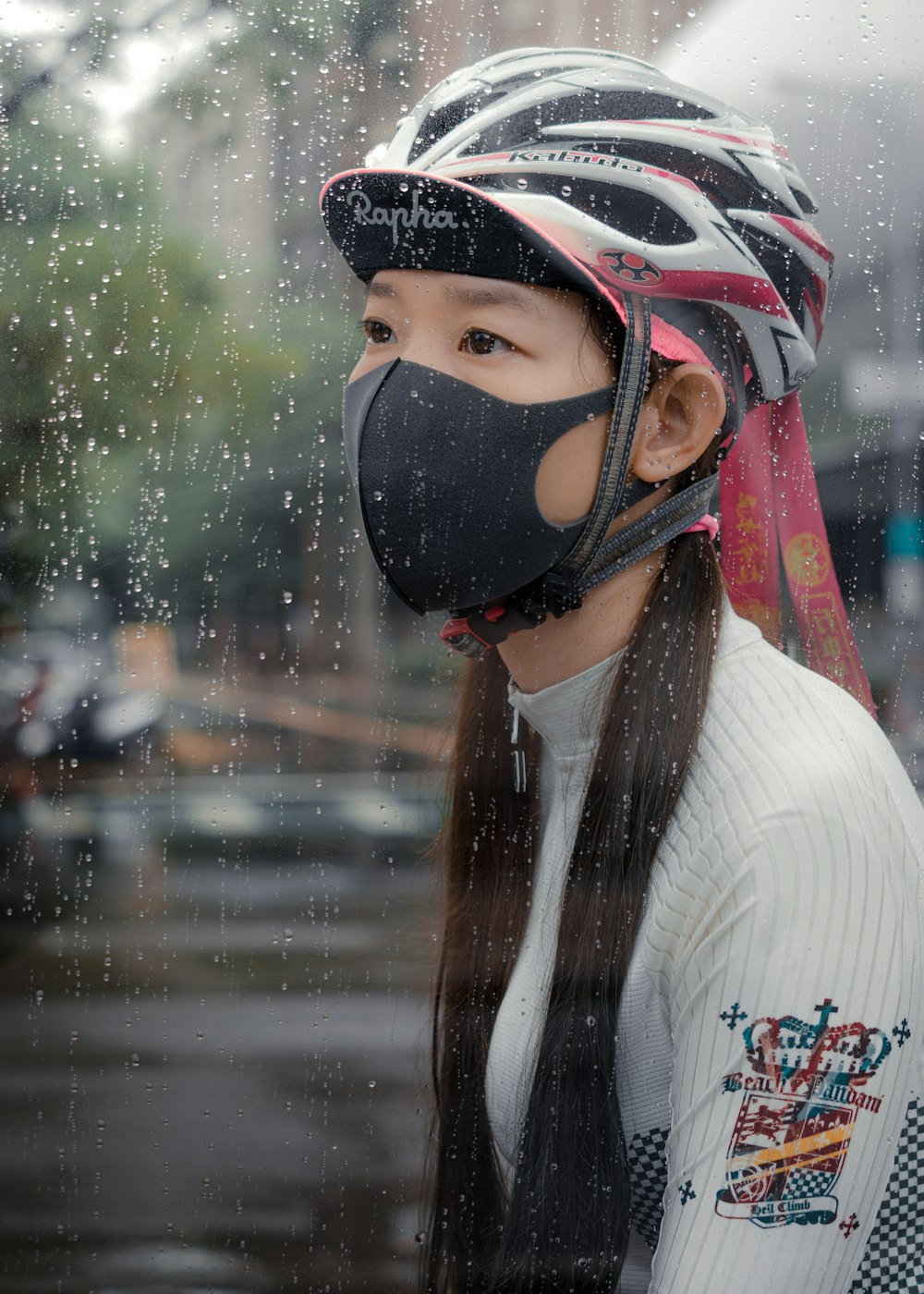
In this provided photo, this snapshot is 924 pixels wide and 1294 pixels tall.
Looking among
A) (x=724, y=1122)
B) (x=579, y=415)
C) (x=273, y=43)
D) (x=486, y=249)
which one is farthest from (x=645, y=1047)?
(x=273, y=43)

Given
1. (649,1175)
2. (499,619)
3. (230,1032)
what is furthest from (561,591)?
(230,1032)

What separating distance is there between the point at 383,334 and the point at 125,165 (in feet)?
1.31

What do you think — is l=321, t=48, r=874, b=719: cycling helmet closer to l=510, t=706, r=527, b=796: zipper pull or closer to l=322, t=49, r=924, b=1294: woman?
l=322, t=49, r=924, b=1294: woman

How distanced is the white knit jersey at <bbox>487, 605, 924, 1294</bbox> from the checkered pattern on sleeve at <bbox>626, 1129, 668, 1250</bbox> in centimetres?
3

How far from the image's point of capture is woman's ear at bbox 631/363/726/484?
33.5 inches

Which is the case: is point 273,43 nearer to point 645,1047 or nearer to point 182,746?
point 182,746

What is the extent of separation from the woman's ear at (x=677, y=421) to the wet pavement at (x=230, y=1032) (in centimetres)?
43

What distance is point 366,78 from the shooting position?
105 centimetres

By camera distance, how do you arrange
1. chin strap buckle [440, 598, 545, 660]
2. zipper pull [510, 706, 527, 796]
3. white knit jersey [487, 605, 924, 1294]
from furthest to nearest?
1. zipper pull [510, 706, 527, 796]
2. chin strap buckle [440, 598, 545, 660]
3. white knit jersey [487, 605, 924, 1294]

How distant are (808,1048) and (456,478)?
46 cm

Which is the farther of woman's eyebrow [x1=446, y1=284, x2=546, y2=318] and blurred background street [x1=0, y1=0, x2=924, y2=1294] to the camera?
blurred background street [x1=0, y1=0, x2=924, y2=1294]

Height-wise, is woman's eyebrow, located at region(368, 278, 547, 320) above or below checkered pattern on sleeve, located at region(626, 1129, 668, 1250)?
above

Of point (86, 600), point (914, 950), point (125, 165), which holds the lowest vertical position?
point (914, 950)

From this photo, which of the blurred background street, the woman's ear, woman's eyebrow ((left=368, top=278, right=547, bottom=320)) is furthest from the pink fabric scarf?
woman's eyebrow ((left=368, top=278, right=547, bottom=320))
